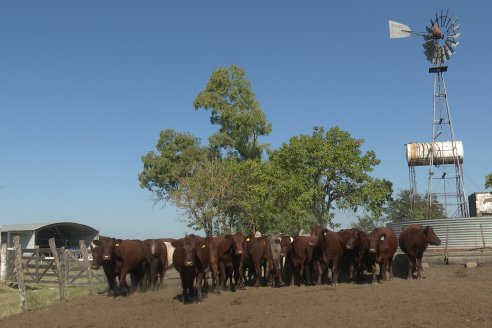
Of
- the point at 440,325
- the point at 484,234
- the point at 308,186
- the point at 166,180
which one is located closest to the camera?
the point at 440,325

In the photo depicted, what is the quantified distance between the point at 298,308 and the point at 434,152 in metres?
29.3

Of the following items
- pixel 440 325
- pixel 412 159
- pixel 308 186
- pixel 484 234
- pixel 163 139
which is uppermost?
pixel 163 139

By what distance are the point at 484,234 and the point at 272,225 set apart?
1903 cm

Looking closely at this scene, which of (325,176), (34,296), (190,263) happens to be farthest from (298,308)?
(325,176)

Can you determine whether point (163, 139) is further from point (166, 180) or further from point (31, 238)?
point (31, 238)

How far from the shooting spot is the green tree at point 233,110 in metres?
44.5

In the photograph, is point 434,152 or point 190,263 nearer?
point 190,263

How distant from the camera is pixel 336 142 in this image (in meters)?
34.8

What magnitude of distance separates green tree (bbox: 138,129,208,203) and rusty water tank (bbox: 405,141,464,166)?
18.6 meters

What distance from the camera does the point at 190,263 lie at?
1387 centimetres

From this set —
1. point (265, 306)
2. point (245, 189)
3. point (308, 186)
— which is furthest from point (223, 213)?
point (265, 306)

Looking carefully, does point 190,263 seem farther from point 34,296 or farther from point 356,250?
point 356,250

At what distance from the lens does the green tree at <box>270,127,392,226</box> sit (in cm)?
3316

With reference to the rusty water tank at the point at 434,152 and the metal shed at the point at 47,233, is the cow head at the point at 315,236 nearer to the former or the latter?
the rusty water tank at the point at 434,152
